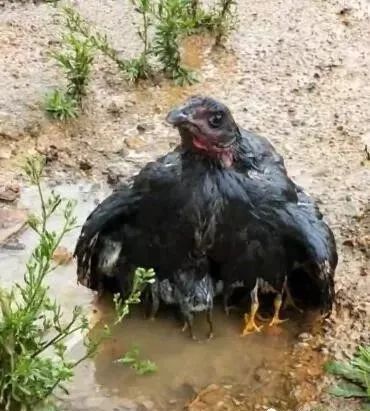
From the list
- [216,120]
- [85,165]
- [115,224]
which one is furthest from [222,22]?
[216,120]

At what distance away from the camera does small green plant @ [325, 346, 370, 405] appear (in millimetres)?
4648

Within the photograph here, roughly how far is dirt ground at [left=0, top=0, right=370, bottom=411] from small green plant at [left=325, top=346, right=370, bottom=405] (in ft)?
1.05

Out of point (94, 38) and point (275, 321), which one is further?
point (94, 38)

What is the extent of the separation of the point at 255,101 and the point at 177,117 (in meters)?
2.32

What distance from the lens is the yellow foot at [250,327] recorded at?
5148 millimetres

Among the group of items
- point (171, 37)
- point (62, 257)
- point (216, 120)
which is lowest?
point (62, 257)

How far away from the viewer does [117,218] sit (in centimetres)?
504

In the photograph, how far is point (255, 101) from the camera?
6898 millimetres

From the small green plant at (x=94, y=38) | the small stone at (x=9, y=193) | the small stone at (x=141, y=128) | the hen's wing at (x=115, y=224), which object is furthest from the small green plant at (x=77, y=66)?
the hen's wing at (x=115, y=224)

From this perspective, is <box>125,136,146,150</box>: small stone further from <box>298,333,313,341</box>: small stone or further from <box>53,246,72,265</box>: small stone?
<box>298,333,313,341</box>: small stone

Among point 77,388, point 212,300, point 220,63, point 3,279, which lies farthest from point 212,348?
point 220,63

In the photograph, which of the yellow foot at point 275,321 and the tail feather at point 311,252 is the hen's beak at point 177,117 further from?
the yellow foot at point 275,321

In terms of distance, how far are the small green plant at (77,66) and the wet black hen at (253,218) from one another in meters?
1.67

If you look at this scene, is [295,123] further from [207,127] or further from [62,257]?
[207,127]
